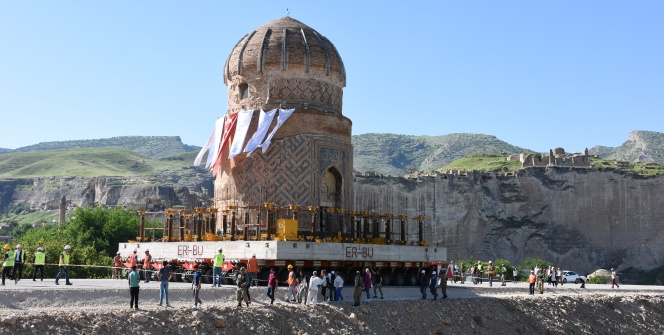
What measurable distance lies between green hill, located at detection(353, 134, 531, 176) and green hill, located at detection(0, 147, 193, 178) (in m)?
38.7

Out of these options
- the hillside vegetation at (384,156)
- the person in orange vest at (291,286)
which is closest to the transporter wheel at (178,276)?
the person in orange vest at (291,286)

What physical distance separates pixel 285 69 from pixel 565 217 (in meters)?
38.9

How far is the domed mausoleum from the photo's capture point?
29344 mm

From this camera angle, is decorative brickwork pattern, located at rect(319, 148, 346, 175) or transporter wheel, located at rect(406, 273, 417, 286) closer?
transporter wheel, located at rect(406, 273, 417, 286)

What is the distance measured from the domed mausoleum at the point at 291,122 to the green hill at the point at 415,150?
126 meters

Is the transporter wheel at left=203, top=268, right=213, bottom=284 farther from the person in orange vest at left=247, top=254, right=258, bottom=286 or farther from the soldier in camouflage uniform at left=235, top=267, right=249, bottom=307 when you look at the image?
the soldier in camouflage uniform at left=235, top=267, right=249, bottom=307

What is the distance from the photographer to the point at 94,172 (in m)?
150

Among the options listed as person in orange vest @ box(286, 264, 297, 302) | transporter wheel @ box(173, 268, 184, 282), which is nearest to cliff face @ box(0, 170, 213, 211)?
transporter wheel @ box(173, 268, 184, 282)

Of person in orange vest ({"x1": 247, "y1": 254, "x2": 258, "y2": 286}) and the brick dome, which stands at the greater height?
the brick dome

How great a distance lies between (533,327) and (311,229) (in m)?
7.87

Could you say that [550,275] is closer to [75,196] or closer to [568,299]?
[568,299]

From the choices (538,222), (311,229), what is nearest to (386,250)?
(311,229)

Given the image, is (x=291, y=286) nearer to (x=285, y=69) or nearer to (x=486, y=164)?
(x=285, y=69)

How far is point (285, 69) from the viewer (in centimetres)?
3031
